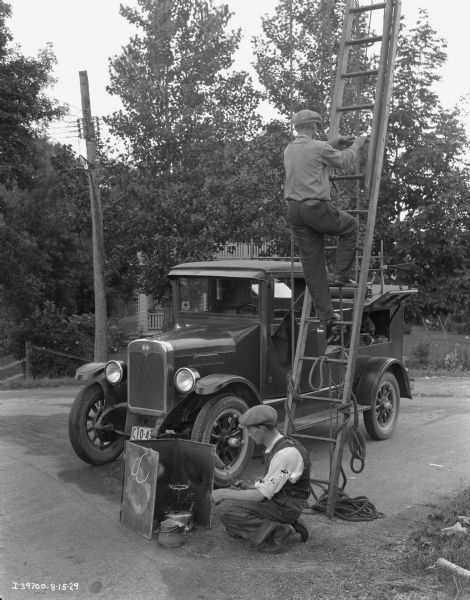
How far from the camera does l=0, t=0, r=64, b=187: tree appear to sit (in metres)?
16.1

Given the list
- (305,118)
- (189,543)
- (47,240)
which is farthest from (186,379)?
(47,240)

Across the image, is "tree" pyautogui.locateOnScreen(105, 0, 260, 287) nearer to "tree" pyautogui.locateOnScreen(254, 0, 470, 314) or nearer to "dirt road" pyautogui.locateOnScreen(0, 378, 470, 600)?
"tree" pyautogui.locateOnScreen(254, 0, 470, 314)

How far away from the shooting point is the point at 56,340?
21984mm

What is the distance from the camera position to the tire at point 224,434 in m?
6.68

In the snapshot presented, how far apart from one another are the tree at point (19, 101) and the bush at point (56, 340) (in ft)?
19.4

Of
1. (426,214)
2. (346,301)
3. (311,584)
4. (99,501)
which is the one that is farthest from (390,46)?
(426,214)

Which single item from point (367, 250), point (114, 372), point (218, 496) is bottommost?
point (218, 496)

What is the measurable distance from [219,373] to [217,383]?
0.55m

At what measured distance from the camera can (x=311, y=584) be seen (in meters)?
4.52

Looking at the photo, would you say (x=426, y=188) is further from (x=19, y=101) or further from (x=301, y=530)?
(x=301, y=530)

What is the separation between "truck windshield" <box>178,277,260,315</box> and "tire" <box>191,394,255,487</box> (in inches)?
52.9

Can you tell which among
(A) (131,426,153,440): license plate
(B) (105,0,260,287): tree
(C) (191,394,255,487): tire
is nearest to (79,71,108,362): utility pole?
(B) (105,0,260,287): tree
